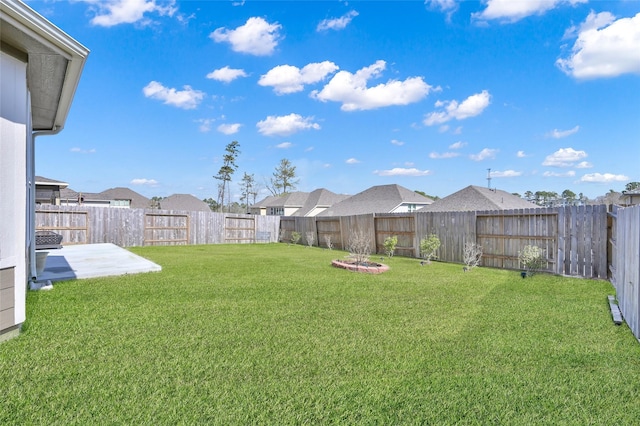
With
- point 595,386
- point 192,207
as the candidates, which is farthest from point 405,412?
point 192,207

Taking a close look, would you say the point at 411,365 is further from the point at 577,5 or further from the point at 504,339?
the point at 577,5

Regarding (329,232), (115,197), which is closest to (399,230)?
(329,232)

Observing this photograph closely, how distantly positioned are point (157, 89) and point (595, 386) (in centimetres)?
2353

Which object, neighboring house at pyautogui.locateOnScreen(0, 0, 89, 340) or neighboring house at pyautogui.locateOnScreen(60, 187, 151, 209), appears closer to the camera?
neighboring house at pyautogui.locateOnScreen(0, 0, 89, 340)

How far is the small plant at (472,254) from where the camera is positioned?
980 cm

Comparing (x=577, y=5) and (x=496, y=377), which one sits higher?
(x=577, y=5)

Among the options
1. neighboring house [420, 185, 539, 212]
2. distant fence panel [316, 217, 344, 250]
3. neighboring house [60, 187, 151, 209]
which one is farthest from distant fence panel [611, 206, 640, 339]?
neighboring house [60, 187, 151, 209]

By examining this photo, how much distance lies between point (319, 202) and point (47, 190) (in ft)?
78.8

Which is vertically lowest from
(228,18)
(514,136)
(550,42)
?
(514,136)

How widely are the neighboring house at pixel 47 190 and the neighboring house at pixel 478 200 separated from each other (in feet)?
89.6

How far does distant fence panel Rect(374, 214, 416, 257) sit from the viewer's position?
12.7m

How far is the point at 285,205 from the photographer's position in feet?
140

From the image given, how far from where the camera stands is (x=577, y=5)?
31.3 feet

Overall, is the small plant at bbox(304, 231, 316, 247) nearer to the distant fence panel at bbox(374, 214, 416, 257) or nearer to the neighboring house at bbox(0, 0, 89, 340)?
the distant fence panel at bbox(374, 214, 416, 257)
